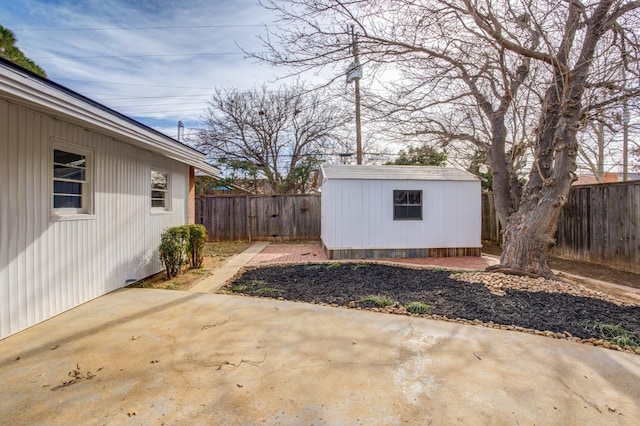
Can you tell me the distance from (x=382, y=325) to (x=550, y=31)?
5.39m

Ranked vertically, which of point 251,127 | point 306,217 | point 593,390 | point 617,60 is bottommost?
point 593,390

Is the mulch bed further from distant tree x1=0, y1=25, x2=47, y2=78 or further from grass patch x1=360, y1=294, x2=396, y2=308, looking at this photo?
distant tree x1=0, y1=25, x2=47, y2=78

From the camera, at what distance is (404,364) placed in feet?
8.05

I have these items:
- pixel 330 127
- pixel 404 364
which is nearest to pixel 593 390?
pixel 404 364

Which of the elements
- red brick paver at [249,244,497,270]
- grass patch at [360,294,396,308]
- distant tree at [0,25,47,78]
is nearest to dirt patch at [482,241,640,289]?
red brick paver at [249,244,497,270]

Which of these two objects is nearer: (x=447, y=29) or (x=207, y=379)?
(x=207, y=379)

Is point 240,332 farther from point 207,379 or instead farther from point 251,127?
point 251,127

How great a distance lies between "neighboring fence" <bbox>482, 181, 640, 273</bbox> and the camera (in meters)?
6.28

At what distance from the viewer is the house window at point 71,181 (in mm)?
3730

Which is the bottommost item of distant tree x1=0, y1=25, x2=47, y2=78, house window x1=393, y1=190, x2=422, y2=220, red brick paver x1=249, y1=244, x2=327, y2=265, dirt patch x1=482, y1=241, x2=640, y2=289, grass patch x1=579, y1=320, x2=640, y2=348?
dirt patch x1=482, y1=241, x2=640, y2=289

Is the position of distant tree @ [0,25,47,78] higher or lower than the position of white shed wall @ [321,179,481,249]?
higher

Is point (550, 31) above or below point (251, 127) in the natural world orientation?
below

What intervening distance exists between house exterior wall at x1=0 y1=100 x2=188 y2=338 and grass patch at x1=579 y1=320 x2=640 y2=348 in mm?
5669

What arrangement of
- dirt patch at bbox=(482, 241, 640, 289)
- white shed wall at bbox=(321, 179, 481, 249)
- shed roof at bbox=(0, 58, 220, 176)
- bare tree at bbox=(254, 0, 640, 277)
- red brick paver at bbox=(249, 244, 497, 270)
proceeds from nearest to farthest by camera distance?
shed roof at bbox=(0, 58, 220, 176)
bare tree at bbox=(254, 0, 640, 277)
dirt patch at bbox=(482, 241, 640, 289)
red brick paver at bbox=(249, 244, 497, 270)
white shed wall at bbox=(321, 179, 481, 249)
